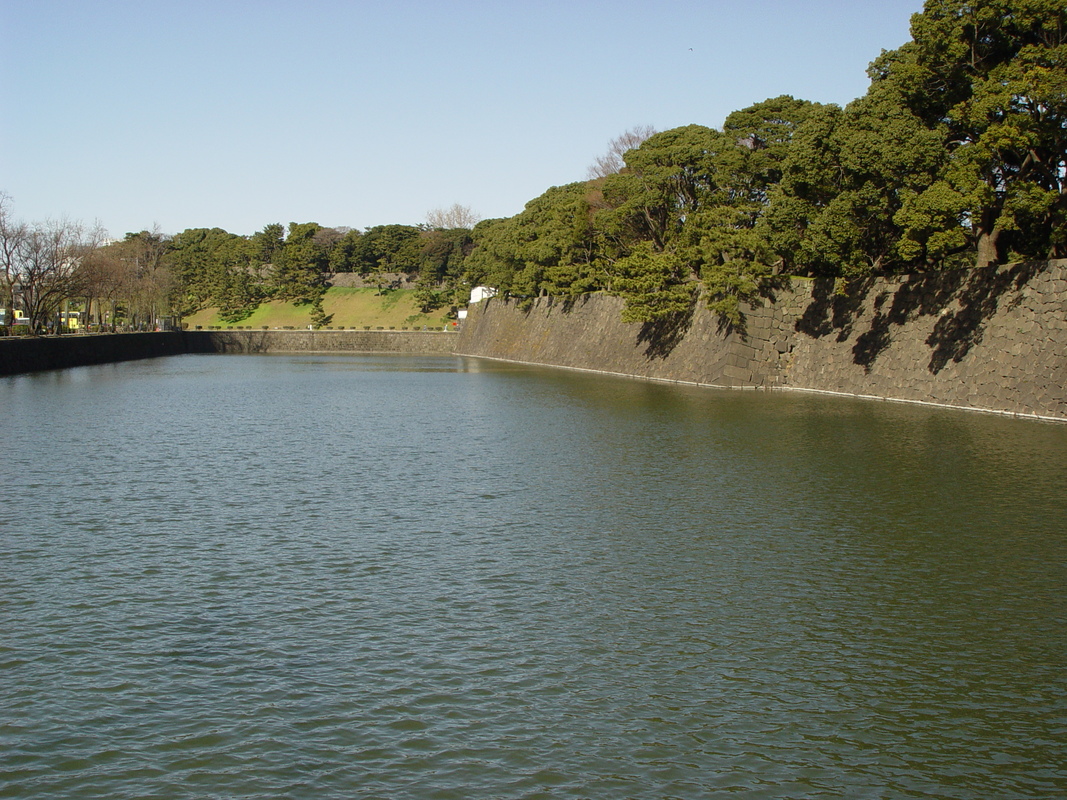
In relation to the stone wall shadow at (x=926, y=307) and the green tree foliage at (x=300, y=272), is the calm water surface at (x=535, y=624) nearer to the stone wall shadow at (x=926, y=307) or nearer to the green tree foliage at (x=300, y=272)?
the stone wall shadow at (x=926, y=307)

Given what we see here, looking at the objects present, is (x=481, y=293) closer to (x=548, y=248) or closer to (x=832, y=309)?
(x=548, y=248)

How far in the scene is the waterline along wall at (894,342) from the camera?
26.1 m

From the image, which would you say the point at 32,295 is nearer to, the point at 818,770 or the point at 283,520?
the point at 283,520

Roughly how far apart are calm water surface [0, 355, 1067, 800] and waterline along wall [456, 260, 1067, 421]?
6.89m

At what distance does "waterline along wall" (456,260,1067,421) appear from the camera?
26.1 m

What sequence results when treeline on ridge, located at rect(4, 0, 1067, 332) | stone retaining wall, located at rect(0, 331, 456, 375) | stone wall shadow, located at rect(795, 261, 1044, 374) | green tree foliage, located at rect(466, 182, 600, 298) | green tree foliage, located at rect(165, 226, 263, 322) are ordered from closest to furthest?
treeline on ridge, located at rect(4, 0, 1067, 332)
stone wall shadow, located at rect(795, 261, 1044, 374)
green tree foliage, located at rect(466, 182, 600, 298)
stone retaining wall, located at rect(0, 331, 456, 375)
green tree foliage, located at rect(165, 226, 263, 322)

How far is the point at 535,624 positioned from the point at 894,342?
84.6ft

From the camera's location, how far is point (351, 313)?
369 feet

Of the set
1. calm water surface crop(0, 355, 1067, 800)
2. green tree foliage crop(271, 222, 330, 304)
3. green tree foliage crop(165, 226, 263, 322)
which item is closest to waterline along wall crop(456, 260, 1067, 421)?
calm water surface crop(0, 355, 1067, 800)

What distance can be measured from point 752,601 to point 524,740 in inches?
157

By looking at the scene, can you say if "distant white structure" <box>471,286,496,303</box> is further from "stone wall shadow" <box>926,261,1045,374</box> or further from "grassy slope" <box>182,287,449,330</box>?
"stone wall shadow" <box>926,261,1045,374</box>

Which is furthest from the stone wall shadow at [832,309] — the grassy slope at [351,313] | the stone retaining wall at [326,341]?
the grassy slope at [351,313]

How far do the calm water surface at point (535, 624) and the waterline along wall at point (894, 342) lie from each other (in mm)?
6887

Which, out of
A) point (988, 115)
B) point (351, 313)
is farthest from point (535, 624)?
point (351, 313)
